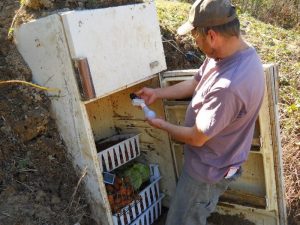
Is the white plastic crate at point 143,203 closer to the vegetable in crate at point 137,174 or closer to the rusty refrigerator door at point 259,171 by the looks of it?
the vegetable in crate at point 137,174

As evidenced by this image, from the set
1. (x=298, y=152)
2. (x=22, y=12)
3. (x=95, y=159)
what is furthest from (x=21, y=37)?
(x=298, y=152)

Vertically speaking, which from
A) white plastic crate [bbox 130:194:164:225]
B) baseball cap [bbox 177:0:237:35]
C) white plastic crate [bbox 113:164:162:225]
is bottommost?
white plastic crate [bbox 130:194:164:225]

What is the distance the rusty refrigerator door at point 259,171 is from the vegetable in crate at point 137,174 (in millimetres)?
264

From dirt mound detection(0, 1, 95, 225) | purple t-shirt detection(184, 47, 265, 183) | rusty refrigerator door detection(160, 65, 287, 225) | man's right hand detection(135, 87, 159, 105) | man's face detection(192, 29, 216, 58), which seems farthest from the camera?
man's right hand detection(135, 87, 159, 105)

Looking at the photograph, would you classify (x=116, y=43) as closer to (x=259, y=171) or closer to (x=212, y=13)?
(x=212, y=13)

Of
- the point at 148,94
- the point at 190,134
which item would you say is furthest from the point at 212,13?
the point at 148,94

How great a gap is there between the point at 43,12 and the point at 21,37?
20 cm

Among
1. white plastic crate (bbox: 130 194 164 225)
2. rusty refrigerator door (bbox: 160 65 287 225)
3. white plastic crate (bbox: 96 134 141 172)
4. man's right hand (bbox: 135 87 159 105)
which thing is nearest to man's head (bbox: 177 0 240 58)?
rusty refrigerator door (bbox: 160 65 287 225)

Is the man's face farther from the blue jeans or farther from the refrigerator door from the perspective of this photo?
the blue jeans

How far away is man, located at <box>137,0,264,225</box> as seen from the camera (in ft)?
5.78

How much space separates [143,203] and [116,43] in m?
1.29

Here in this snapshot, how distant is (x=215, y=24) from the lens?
1.81 m

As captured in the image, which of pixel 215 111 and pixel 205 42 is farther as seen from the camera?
pixel 205 42

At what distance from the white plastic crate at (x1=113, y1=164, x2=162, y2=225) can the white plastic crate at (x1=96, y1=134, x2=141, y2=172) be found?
8.5 inches
